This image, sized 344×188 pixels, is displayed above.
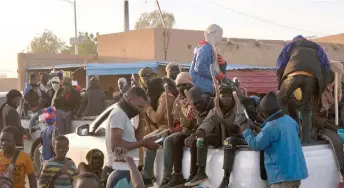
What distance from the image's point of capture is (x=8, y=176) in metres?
4.94

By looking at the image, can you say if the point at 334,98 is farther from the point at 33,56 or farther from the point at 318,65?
the point at 33,56

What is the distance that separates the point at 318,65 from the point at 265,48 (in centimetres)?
2462

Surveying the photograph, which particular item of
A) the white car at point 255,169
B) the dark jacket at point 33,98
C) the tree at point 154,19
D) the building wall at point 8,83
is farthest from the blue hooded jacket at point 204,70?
the building wall at point 8,83

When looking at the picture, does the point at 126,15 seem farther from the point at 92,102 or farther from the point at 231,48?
the point at 92,102

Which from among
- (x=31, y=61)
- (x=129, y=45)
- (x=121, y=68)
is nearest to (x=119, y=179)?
(x=121, y=68)

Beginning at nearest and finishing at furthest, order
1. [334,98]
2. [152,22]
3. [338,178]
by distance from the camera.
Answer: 1. [338,178]
2. [334,98]
3. [152,22]

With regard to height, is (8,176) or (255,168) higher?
(255,168)

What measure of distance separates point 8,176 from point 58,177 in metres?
0.54

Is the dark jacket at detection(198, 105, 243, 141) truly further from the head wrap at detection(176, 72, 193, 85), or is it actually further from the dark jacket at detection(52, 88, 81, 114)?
the dark jacket at detection(52, 88, 81, 114)

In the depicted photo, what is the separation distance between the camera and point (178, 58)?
2667 centimetres

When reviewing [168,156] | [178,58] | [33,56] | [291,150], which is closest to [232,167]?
[291,150]

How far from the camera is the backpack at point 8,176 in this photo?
4.82m

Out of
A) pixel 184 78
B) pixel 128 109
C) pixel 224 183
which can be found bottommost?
pixel 224 183

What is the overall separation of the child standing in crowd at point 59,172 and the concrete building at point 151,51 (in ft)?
60.0
